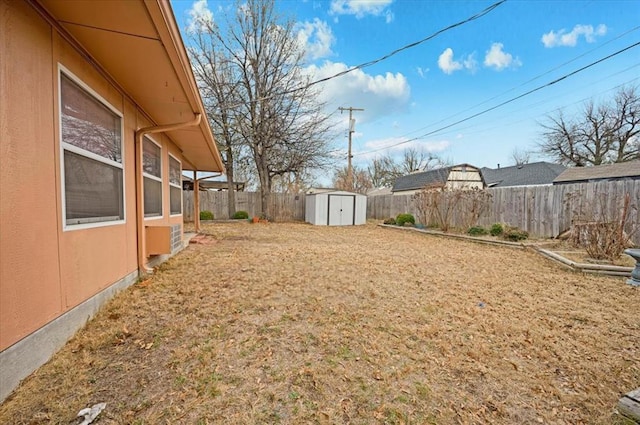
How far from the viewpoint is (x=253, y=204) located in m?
15.3

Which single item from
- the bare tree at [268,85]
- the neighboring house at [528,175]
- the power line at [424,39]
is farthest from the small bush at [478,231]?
the neighboring house at [528,175]

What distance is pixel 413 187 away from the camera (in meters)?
22.2

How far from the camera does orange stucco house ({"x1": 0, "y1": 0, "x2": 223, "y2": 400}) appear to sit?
1615 millimetres

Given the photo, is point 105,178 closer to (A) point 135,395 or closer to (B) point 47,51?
(B) point 47,51

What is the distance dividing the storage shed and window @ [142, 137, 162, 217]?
9.25 metres

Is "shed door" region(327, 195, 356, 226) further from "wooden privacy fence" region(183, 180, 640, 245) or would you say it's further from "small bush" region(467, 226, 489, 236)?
"small bush" region(467, 226, 489, 236)

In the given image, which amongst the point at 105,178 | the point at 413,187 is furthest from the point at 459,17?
the point at 413,187

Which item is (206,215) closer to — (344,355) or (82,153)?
(82,153)

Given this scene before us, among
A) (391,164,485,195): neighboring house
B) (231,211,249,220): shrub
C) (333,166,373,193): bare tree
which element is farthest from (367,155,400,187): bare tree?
(231,211,249,220): shrub

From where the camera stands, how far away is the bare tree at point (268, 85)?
1334 centimetres

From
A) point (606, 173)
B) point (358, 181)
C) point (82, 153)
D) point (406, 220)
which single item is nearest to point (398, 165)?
point (358, 181)

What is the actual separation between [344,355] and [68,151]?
2.70 meters

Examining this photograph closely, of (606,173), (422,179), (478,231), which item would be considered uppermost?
(422,179)

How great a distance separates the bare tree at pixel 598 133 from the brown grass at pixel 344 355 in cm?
2365
